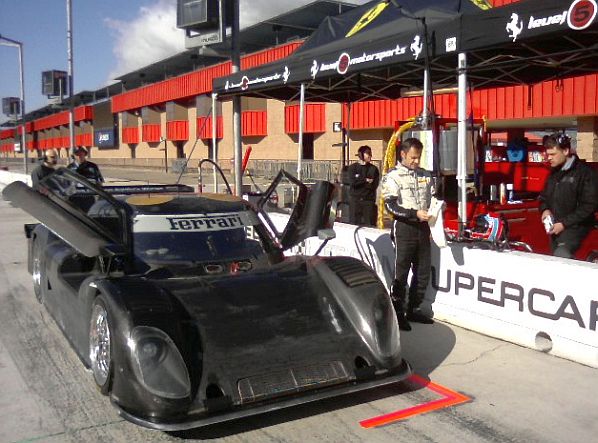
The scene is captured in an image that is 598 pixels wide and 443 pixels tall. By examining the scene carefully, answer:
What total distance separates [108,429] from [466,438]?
6.92ft

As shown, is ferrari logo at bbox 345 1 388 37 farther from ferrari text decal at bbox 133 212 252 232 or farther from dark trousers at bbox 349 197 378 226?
ferrari text decal at bbox 133 212 252 232

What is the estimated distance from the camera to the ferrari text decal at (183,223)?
4.71 meters

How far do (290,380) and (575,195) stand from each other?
3387 mm

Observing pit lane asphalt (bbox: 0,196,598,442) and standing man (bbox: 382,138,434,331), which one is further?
standing man (bbox: 382,138,434,331)

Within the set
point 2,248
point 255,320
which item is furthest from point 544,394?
point 2,248

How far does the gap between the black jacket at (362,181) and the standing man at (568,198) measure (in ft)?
13.3

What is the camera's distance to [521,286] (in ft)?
16.6

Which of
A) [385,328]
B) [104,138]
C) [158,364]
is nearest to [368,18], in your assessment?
[385,328]

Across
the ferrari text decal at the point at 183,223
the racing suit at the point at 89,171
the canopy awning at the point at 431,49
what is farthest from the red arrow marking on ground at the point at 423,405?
the racing suit at the point at 89,171

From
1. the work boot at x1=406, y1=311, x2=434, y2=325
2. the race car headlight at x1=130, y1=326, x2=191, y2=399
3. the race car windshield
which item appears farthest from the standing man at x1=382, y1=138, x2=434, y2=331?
the race car headlight at x1=130, y1=326, x2=191, y2=399

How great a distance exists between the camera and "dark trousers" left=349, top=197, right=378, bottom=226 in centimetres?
957

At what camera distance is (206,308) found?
3926mm

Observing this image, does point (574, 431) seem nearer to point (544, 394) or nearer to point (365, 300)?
point (544, 394)

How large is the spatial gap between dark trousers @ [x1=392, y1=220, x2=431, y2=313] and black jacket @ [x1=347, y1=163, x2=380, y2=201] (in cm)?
390
